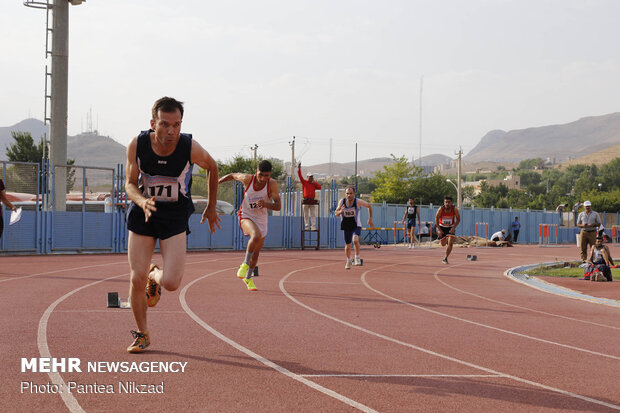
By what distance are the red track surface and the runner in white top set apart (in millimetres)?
455

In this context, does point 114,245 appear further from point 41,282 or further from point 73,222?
point 41,282

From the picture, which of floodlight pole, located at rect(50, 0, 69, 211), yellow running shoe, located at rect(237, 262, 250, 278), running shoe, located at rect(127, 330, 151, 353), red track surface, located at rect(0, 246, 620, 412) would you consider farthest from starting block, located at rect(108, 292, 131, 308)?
floodlight pole, located at rect(50, 0, 69, 211)

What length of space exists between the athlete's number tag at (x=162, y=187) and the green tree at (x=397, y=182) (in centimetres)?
6887

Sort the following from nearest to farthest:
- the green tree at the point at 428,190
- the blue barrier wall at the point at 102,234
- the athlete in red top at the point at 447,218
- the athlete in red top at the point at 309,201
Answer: the athlete in red top at the point at 447,218 < the blue barrier wall at the point at 102,234 < the athlete in red top at the point at 309,201 < the green tree at the point at 428,190

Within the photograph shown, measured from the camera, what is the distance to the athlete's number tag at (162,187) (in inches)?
211

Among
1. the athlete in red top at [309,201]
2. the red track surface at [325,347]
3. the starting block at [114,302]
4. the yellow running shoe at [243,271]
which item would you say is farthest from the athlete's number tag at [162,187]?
the athlete in red top at [309,201]

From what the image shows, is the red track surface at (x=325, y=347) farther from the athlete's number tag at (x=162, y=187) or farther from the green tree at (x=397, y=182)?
the green tree at (x=397, y=182)

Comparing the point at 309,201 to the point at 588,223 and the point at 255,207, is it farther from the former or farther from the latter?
the point at 255,207

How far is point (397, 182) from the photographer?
7469 cm

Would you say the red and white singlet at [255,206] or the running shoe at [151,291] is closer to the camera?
the running shoe at [151,291]

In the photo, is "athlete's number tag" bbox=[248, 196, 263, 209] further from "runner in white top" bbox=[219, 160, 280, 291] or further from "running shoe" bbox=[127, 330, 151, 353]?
"running shoe" bbox=[127, 330, 151, 353]

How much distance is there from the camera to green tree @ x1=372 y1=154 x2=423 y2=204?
74.6 metres

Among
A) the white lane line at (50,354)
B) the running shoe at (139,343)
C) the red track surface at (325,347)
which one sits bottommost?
the red track surface at (325,347)

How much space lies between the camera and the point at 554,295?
467 inches
